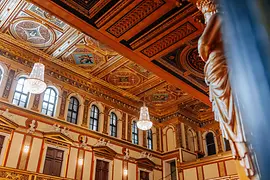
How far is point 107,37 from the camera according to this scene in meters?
5.94

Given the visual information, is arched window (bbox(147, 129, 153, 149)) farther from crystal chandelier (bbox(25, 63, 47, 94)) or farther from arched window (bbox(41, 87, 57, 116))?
crystal chandelier (bbox(25, 63, 47, 94))

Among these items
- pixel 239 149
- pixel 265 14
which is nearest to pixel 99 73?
pixel 239 149

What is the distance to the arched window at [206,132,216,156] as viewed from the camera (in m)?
15.1

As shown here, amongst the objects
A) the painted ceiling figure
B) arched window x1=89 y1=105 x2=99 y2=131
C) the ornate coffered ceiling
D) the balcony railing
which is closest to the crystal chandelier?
the ornate coffered ceiling

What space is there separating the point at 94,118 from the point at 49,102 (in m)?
2.39

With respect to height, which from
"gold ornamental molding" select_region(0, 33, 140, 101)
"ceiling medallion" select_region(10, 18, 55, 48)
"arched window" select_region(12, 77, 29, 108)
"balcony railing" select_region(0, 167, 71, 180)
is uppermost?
"ceiling medallion" select_region(10, 18, 55, 48)

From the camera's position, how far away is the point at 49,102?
35.6 feet

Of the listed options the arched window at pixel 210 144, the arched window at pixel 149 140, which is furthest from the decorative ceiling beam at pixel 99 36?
the arched window at pixel 210 144

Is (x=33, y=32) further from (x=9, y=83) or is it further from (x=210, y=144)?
(x=210, y=144)

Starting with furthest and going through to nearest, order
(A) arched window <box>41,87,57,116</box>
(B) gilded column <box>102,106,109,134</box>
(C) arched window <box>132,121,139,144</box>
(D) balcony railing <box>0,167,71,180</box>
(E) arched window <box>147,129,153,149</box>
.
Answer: (E) arched window <box>147,129,153,149</box>, (C) arched window <box>132,121,139,144</box>, (B) gilded column <box>102,106,109,134</box>, (A) arched window <box>41,87,57,116</box>, (D) balcony railing <box>0,167,71,180</box>

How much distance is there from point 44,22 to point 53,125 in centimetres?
417

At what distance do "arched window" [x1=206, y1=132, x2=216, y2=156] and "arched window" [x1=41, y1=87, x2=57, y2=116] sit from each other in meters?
9.73

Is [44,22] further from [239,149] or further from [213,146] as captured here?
[213,146]

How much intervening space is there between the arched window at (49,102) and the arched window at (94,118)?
6.58ft
